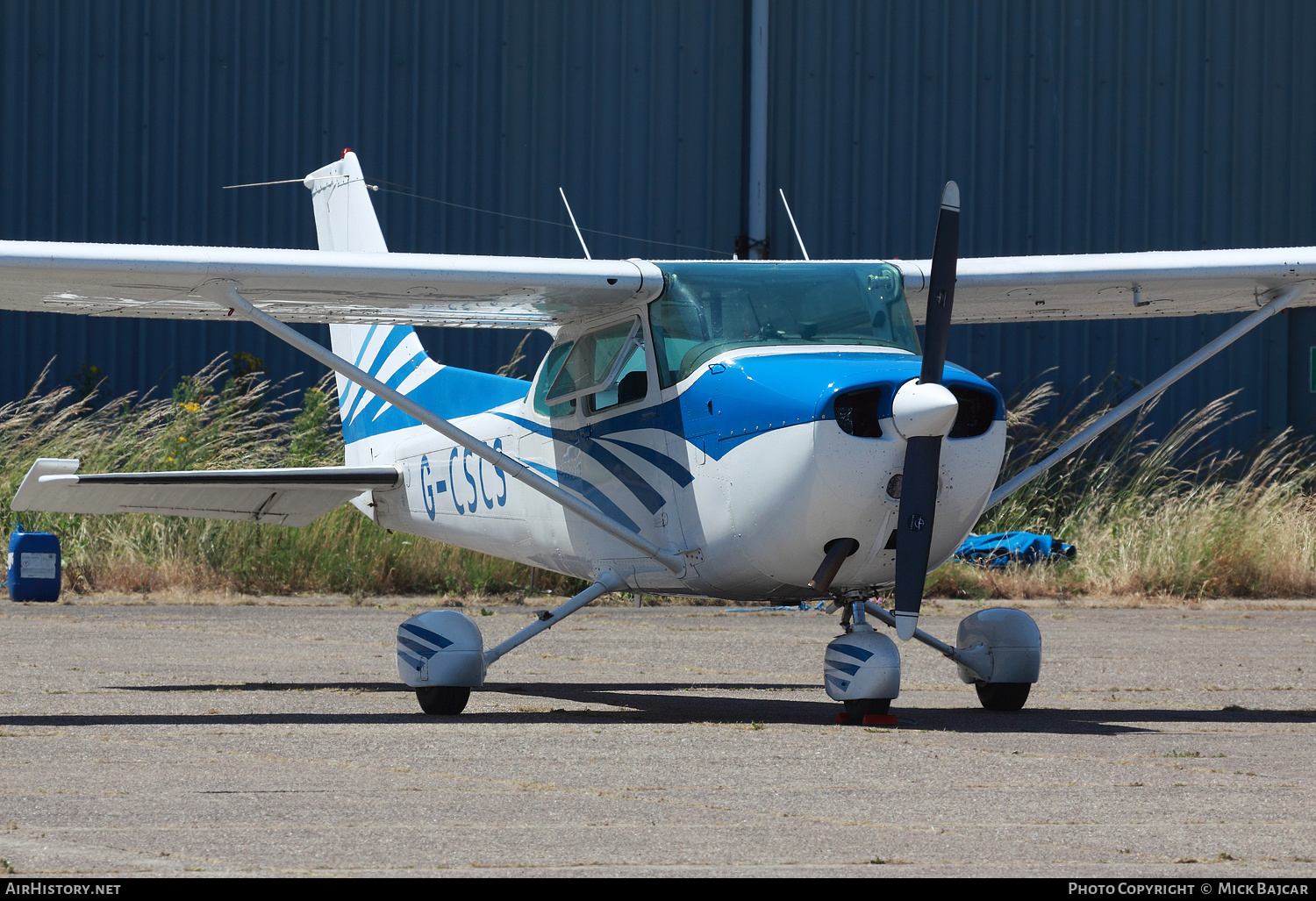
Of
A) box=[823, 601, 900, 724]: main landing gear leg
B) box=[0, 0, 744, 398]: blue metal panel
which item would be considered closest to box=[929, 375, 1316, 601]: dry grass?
box=[0, 0, 744, 398]: blue metal panel

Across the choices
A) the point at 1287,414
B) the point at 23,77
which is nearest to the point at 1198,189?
the point at 1287,414

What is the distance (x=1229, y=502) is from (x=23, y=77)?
13.1 metres

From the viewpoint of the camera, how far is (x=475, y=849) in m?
4.34

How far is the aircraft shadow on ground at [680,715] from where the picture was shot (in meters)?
7.39

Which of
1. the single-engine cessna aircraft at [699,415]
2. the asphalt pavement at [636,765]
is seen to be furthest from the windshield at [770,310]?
the asphalt pavement at [636,765]

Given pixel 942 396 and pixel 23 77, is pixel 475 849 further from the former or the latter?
pixel 23 77

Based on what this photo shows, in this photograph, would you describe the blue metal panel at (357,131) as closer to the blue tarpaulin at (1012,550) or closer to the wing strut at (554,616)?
the blue tarpaulin at (1012,550)

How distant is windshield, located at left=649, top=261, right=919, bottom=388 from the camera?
7797mm

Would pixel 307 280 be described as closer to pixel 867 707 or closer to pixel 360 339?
pixel 867 707

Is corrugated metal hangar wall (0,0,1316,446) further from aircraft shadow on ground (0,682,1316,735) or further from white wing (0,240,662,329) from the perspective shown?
aircraft shadow on ground (0,682,1316,735)

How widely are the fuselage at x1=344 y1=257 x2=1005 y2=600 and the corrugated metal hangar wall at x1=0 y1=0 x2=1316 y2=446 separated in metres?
9.23

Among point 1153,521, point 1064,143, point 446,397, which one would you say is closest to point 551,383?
point 446,397

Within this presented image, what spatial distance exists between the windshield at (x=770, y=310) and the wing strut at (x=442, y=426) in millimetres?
771

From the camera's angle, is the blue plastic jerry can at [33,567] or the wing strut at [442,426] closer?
the wing strut at [442,426]
